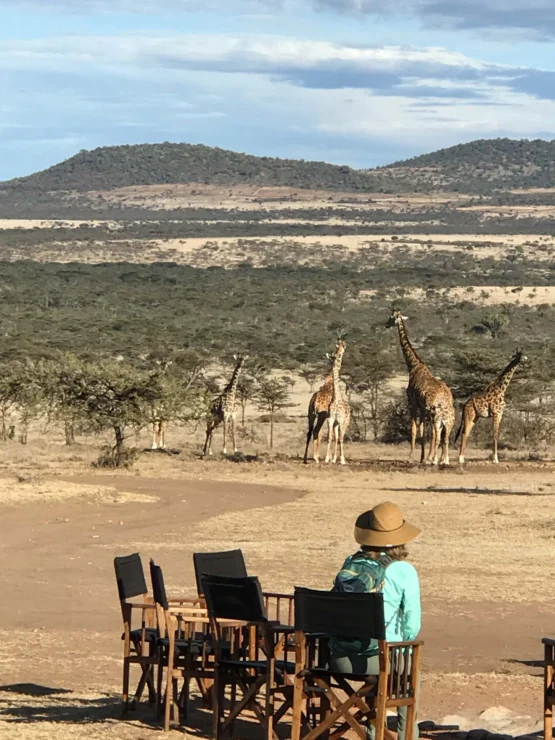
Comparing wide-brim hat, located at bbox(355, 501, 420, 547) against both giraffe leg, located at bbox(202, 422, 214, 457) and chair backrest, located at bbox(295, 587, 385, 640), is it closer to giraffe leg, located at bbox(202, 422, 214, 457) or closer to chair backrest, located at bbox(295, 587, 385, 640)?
chair backrest, located at bbox(295, 587, 385, 640)

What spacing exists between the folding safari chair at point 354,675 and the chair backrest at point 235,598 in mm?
362

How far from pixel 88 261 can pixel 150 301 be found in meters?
33.6

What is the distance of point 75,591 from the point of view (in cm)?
1462

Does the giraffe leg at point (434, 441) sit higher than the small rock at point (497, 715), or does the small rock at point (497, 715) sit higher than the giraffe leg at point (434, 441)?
the small rock at point (497, 715)

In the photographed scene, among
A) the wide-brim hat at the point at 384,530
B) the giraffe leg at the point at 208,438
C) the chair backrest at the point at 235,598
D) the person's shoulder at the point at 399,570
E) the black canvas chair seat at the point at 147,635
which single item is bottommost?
the giraffe leg at the point at 208,438

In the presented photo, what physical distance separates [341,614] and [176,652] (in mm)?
1961

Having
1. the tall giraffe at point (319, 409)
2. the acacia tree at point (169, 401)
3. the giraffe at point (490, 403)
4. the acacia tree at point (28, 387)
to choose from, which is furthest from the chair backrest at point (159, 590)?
the acacia tree at point (28, 387)

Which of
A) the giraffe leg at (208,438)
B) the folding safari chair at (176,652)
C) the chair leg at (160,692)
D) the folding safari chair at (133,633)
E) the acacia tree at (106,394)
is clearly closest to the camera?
the folding safari chair at (176,652)

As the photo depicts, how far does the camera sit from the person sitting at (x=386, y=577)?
7.64 m

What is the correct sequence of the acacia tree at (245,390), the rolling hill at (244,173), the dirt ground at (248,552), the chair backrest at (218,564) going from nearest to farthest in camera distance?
the chair backrest at (218,564), the dirt ground at (248,552), the acacia tree at (245,390), the rolling hill at (244,173)

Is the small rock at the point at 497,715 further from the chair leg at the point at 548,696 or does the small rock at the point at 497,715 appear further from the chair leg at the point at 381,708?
the chair leg at the point at 381,708

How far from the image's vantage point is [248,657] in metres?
8.63

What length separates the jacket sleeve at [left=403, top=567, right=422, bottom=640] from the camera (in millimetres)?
7699

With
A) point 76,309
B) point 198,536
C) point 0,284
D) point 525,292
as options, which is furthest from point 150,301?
point 198,536
